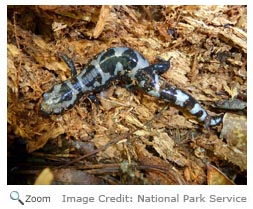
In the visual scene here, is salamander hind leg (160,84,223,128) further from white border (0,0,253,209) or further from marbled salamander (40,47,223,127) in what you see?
white border (0,0,253,209)
